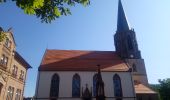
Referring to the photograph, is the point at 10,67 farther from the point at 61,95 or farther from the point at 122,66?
the point at 122,66

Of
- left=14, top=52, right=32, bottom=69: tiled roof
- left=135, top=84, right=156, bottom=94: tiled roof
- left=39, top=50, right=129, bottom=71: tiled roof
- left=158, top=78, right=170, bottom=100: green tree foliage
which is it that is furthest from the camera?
left=158, top=78, right=170, bottom=100: green tree foliage

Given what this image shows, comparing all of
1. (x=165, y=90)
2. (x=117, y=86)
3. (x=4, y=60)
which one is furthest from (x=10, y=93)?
(x=165, y=90)

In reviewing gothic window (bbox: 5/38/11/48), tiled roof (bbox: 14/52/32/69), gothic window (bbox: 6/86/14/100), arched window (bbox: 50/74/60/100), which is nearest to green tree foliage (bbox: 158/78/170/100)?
arched window (bbox: 50/74/60/100)

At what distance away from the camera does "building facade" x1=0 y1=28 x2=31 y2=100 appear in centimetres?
2134

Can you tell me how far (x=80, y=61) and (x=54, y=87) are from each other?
6.71 metres

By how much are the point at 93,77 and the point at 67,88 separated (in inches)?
174

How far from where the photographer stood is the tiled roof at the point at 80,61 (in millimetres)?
28320

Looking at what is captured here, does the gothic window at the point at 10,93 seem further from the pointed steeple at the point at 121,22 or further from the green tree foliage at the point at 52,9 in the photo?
the pointed steeple at the point at 121,22

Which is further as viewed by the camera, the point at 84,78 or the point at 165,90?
the point at 165,90

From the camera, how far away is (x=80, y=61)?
30766 mm

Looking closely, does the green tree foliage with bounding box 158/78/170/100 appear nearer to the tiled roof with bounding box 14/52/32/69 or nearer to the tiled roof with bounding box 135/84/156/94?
the tiled roof with bounding box 135/84/156/94

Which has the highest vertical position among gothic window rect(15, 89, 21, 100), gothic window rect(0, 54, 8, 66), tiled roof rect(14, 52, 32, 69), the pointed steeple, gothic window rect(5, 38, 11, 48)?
the pointed steeple

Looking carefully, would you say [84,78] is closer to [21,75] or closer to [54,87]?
[54,87]

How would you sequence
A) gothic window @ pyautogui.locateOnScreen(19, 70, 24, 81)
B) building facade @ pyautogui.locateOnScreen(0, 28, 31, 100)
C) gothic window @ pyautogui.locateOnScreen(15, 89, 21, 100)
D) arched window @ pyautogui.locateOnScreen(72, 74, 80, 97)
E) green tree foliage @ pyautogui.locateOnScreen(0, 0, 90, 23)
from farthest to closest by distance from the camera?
gothic window @ pyautogui.locateOnScreen(19, 70, 24, 81) → gothic window @ pyautogui.locateOnScreen(15, 89, 21, 100) → arched window @ pyautogui.locateOnScreen(72, 74, 80, 97) → building facade @ pyautogui.locateOnScreen(0, 28, 31, 100) → green tree foliage @ pyautogui.locateOnScreen(0, 0, 90, 23)
